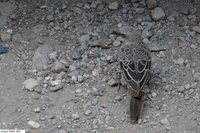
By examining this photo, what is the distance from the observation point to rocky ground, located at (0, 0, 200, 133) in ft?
24.3

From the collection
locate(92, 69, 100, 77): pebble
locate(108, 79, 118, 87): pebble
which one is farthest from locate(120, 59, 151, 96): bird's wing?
locate(92, 69, 100, 77): pebble

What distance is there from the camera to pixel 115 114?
747 centimetres

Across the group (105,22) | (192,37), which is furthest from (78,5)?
(192,37)

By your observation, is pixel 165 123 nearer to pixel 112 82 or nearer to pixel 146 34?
pixel 112 82

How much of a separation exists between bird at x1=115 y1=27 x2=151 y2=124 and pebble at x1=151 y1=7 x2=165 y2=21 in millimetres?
529

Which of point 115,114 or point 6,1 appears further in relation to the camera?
point 6,1

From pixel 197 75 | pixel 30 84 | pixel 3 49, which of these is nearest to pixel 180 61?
pixel 197 75

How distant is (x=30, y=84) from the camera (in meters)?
7.85

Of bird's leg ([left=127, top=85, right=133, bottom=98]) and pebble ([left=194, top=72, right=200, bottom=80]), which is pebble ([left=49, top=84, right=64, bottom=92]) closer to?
bird's leg ([left=127, top=85, right=133, bottom=98])

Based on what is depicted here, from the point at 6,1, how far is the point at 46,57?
3.82ft

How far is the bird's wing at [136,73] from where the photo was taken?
736cm

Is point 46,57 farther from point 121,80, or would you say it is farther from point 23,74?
point 121,80

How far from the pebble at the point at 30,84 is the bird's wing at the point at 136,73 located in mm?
1044

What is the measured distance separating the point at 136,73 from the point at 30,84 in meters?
1.30
